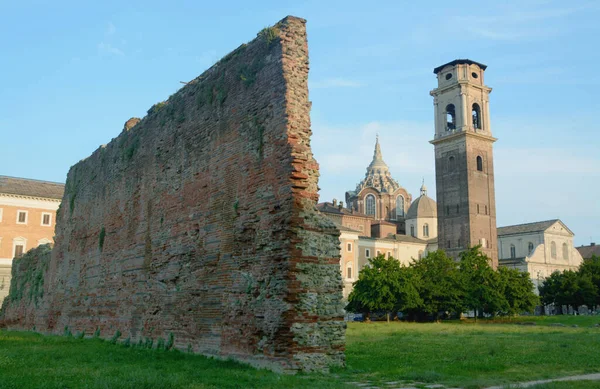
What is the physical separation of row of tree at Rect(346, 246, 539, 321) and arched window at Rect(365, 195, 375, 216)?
140ft

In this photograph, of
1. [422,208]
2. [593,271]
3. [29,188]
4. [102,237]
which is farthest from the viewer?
[422,208]

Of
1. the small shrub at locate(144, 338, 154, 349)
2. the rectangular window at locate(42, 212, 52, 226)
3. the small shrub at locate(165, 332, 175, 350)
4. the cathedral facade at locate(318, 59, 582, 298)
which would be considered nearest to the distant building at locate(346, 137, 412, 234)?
the cathedral facade at locate(318, 59, 582, 298)

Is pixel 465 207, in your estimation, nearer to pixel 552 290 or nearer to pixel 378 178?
pixel 552 290

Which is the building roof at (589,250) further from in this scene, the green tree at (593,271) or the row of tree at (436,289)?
the row of tree at (436,289)

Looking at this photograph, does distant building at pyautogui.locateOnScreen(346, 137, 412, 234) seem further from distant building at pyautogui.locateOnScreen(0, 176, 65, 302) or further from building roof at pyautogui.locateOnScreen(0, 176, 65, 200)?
distant building at pyautogui.locateOnScreen(0, 176, 65, 302)

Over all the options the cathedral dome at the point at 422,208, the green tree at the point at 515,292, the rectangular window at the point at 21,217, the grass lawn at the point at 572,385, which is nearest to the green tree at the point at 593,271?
the green tree at the point at 515,292

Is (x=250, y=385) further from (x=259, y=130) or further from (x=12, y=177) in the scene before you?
(x=12, y=177)

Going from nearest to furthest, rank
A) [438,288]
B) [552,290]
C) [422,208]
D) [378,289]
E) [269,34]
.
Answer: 1. [269,34]
2. [378,289]
3. [438,288]
4. [552,290]
5. [422,208]

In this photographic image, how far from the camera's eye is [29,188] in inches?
1997

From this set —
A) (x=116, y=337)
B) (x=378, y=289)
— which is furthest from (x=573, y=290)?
(x=116, y=337)

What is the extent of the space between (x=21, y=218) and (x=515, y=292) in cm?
4011

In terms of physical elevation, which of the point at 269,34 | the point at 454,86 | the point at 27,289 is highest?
the point at 454,86

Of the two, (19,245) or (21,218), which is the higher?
(21,218)

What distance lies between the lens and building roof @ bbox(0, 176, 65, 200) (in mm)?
49219
